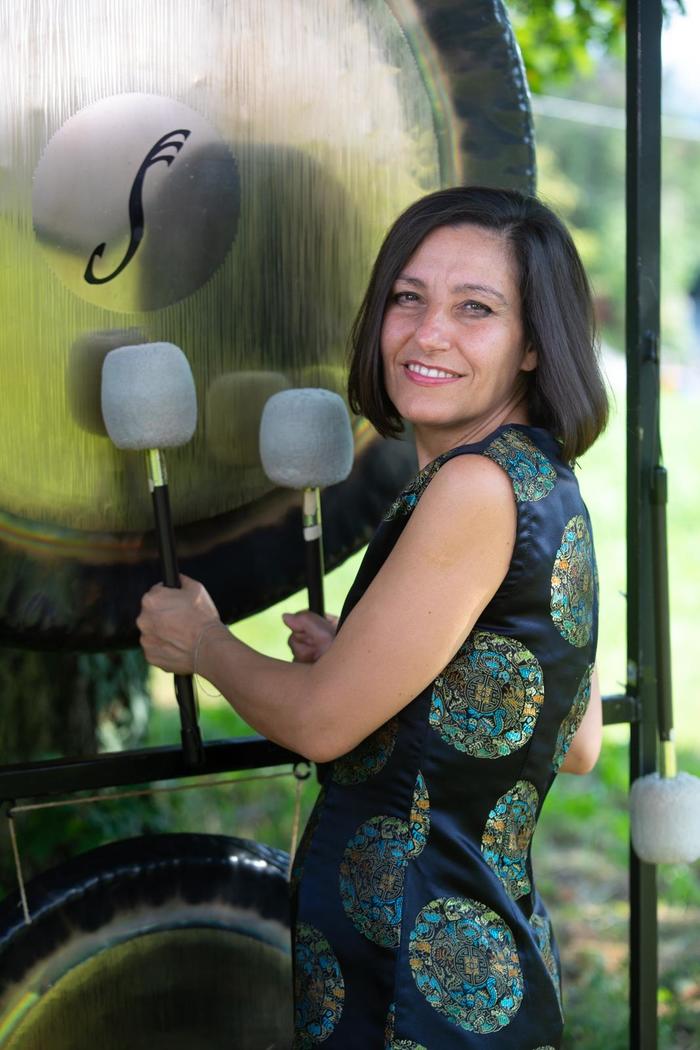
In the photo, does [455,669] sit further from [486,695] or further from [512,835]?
[512,835]

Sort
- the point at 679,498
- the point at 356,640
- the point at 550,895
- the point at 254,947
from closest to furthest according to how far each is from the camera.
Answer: the point at 356,640
the point at 254,947
the point at 550,895
the point at 679,498

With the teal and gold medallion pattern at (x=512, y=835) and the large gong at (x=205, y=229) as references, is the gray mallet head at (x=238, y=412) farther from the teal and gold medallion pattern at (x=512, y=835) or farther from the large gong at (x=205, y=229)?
the teal and gold medallion pattern at (x=512, y=835)

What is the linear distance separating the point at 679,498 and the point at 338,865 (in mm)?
5401

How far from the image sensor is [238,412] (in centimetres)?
146

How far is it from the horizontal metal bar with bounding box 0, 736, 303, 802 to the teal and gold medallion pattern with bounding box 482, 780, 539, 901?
1.23 feet

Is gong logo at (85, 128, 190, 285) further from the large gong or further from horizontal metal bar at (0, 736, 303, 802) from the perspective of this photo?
horizontal metal bar at (0, 736, 303, 802)

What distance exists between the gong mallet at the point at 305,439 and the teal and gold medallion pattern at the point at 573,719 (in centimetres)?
37

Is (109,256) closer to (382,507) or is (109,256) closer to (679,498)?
(382,507)

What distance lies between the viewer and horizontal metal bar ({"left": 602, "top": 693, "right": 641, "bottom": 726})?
1.56m

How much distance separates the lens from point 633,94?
1.54 meters

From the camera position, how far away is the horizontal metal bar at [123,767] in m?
1.31

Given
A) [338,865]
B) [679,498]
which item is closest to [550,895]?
[338,865]

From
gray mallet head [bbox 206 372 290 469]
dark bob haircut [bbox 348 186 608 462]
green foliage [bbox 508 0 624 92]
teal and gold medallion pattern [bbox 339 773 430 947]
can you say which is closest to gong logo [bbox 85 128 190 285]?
gray mallet head [bbox 206 372 290 469]

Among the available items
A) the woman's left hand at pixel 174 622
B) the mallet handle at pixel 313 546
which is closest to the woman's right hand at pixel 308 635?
the mallet handle at pixel 313 546
